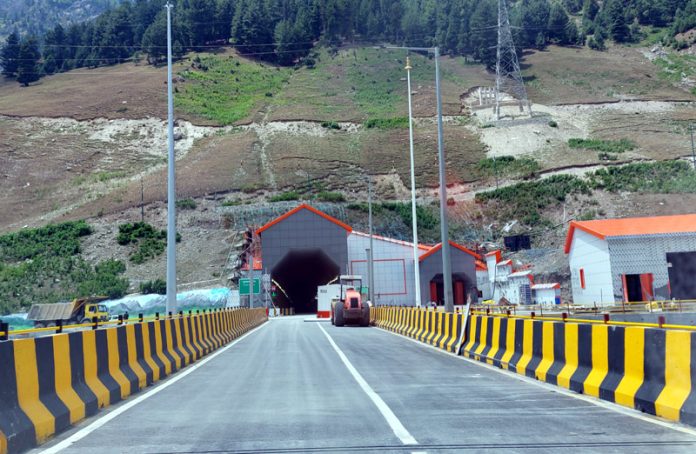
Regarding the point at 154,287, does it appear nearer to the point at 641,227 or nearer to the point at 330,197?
the point at 330,197

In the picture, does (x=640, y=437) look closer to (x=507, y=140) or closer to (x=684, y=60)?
(x=507, y=140)

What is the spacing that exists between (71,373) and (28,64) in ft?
520

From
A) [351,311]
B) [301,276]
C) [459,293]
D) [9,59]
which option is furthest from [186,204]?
[9,59]

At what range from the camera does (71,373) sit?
1014cm

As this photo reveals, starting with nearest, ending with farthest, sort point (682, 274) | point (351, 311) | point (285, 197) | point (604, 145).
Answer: point (351, 311) < point (682, 274) < point (285, 197) < point (604, 145)

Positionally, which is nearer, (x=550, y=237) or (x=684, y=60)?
(x=550, y=237)

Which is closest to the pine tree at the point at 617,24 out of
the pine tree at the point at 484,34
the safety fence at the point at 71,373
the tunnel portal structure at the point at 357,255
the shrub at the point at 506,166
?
the pine tree at the point at 484,34

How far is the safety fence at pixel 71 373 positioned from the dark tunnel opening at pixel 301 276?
5374 cm

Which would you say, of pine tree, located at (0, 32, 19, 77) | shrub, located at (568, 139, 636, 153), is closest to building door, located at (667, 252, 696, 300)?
shrub, located at (568, 139, 636, 153)

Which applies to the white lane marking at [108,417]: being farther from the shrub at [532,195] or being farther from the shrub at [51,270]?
the shrub at [532,195]

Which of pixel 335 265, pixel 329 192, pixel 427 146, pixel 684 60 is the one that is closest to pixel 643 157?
pixel 427 146

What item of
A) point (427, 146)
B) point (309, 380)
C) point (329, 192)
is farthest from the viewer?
point (427, 146)

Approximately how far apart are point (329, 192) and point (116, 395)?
82.4 metres

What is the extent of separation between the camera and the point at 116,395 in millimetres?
11906
